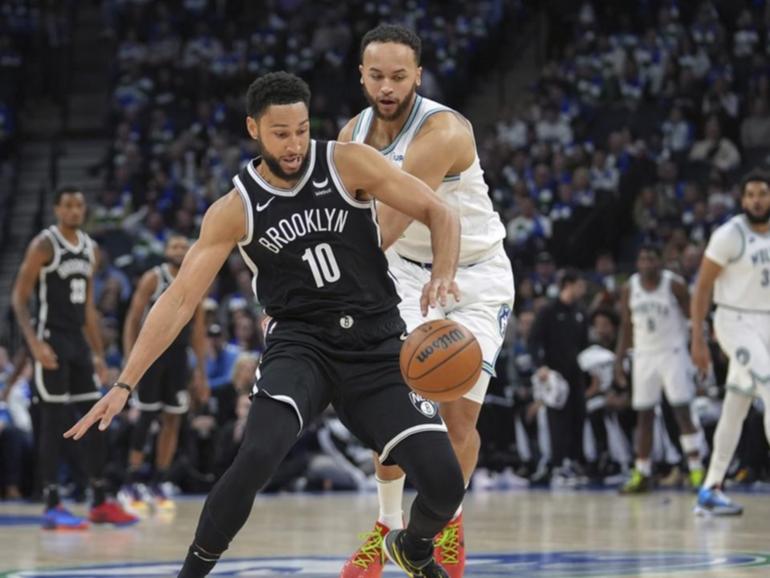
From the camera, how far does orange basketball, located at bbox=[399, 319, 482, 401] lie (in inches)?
180

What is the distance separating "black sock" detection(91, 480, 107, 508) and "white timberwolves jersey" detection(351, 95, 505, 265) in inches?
177

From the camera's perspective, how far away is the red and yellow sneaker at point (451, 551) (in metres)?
5.46

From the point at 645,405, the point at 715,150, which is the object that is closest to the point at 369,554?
the point at 645,405

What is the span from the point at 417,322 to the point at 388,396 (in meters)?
0.73

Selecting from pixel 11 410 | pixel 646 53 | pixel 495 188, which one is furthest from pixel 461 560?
pixel 646 53

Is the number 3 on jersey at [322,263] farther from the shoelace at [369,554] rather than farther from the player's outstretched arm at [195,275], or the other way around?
the shoelace at [369,554]

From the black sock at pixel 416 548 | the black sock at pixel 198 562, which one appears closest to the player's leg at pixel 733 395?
the black sock at pixel 416 548

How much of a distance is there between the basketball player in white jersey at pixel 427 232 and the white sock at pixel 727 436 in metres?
3.95

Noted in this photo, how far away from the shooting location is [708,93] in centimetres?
1773

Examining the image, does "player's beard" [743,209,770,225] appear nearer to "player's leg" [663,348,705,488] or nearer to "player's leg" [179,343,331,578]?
"player's leg" [663,348,705,488]

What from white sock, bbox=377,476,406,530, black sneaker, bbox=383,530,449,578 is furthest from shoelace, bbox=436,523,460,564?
black sneaker, bbox=383,530,449,578

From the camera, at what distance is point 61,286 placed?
9.59 m

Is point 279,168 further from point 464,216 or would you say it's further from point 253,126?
point 464,216

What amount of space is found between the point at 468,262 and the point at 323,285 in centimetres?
103
